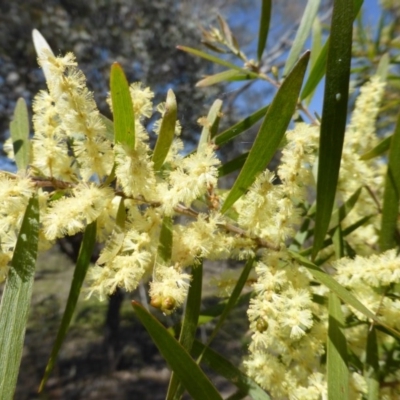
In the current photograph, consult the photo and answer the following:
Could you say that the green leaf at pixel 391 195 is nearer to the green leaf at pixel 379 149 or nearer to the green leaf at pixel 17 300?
the green leaf at pixel 379 149

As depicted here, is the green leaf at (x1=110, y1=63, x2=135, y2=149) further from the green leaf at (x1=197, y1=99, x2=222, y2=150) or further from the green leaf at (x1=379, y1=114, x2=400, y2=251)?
the green leaf at (x1=379, y1=114, x2=400, y2=251)

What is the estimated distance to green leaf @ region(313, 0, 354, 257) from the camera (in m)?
0.42

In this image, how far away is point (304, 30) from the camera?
32.4 inches

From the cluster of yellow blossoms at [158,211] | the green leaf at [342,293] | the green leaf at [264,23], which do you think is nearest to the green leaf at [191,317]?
the cluster of yellow blossoms at [158,211]

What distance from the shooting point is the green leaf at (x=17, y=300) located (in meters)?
0.47

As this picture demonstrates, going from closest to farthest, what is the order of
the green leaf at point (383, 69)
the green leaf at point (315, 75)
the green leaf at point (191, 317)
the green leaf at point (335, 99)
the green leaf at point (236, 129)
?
the green leaf at point (335, 99), the green leaf at point (191, 317), the green leaf at point (236, 129), the green leaf at point (315, 75), the green leaf at point (383, 69)

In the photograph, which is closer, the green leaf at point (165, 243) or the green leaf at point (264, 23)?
the green leaf at point (165, 243)

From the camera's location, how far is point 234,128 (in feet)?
2.24

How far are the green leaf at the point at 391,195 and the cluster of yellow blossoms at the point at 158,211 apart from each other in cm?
5

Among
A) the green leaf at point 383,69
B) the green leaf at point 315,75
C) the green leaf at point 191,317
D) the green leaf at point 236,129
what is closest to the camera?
the green leaf at point 191,317

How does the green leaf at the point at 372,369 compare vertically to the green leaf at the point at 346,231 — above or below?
below

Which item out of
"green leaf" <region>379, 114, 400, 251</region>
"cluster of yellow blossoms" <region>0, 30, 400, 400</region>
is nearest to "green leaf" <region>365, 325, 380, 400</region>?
"cluster of yellow blossoms" <region>0, 30, 400, 400</region>

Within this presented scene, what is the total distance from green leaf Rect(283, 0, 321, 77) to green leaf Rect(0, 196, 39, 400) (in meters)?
0.59

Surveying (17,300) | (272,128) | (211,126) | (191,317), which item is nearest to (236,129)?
(211,126)
